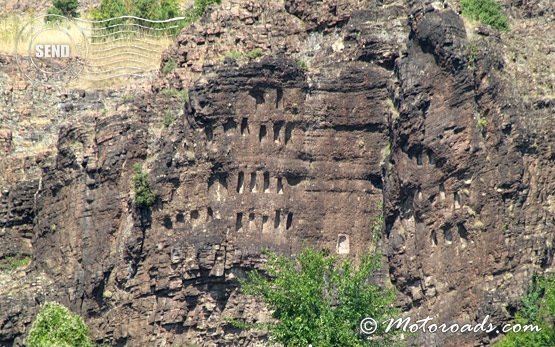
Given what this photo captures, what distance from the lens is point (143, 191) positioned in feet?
296

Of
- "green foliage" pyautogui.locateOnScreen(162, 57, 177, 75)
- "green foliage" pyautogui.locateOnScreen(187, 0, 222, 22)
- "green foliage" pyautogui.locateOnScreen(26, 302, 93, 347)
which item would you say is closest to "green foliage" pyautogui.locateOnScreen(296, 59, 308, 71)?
"green foliage" pyautogui.locateOnScreen(162, 57, 177, 75)

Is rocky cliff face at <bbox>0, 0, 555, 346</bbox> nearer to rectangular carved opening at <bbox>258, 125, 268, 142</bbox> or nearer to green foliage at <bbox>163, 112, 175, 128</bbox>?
rectangular carved opening at <bbox>258, 125, 268, 142</bbox>

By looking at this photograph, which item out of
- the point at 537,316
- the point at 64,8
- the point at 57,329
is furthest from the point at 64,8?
the point at 537,316

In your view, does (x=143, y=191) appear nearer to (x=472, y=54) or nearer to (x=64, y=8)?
(x=472, y=54)

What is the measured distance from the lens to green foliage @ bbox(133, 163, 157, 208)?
90.1 m

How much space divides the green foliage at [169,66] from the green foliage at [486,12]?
494 inches

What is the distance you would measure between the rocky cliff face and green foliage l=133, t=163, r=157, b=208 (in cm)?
35

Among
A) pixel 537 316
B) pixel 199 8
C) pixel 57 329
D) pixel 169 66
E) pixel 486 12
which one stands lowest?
pixel 57 329

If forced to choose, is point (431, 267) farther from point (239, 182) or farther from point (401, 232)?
point (239, 182)

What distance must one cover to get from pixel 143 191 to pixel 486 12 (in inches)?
621

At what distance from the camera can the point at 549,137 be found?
86750 mm

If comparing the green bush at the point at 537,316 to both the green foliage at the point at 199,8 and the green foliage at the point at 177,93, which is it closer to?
the green foliage at the point at 177,93

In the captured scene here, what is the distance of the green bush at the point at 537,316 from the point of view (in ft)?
272

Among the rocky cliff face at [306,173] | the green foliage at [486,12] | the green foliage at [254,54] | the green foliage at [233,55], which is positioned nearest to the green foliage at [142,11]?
the rocky cliff face at [306,173]
